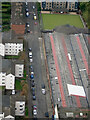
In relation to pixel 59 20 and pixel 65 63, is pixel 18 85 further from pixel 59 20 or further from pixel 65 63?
pixel 59 20

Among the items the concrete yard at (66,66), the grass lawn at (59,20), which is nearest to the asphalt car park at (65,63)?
the concrete yard at (66,66)

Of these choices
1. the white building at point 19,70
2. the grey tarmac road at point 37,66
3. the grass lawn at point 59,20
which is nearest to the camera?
the grey tarmac road at point 37,66

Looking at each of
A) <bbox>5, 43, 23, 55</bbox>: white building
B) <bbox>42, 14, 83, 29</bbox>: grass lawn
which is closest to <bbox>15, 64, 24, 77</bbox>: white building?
<bbox>5, 43, 23, 55</bbox>: white building

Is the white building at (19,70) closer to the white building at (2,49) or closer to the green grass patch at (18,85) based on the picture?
the green grass patch at (18,85)

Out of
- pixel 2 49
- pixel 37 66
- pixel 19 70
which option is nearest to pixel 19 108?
pixel 19 70

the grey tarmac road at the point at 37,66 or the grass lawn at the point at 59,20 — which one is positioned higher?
the grass lawn at the point at 59,20

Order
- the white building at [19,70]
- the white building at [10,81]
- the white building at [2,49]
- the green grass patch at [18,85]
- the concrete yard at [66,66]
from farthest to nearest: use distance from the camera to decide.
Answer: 1. the white building at [2,49]
2. the white building at [19,70]
3. the green grass patch at [18,85]
4. the white building at [10,81]
5. the concrete yard at [66,66]
